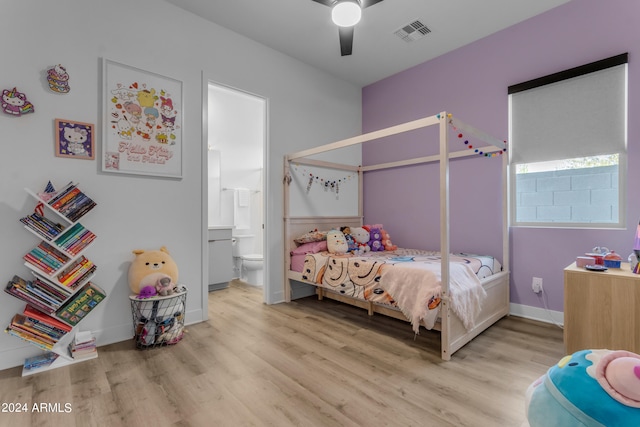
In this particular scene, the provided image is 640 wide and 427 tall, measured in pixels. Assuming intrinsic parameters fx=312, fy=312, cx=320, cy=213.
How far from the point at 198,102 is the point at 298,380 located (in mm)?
2434

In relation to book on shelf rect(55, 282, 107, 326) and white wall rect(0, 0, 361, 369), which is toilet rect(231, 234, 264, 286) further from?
book on shelf rect(55, 282, 107, 326)

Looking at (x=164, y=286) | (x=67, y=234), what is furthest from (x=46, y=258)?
(x=164, y=286)

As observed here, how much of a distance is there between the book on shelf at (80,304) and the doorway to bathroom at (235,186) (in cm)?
174

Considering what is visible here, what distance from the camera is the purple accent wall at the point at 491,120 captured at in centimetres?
245

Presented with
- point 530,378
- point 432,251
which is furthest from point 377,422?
point 432,251

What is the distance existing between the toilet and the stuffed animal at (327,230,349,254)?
1.13 metres

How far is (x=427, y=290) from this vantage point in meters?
2.16

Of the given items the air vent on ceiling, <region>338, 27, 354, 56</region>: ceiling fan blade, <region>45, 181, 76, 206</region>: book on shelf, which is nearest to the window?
the air vent on ceiling

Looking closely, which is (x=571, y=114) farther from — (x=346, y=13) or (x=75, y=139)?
(x=75, y=139)

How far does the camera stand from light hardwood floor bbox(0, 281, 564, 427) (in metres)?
1.50

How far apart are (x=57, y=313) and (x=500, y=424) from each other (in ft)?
8.59

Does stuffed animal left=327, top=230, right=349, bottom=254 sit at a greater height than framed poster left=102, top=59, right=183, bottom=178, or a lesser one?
lesser

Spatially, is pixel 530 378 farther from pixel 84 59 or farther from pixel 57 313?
pixel 84 59

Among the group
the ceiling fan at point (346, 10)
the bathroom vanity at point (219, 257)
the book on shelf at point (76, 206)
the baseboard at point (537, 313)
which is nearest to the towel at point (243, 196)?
the bathroom vanity at point (219, 257)
